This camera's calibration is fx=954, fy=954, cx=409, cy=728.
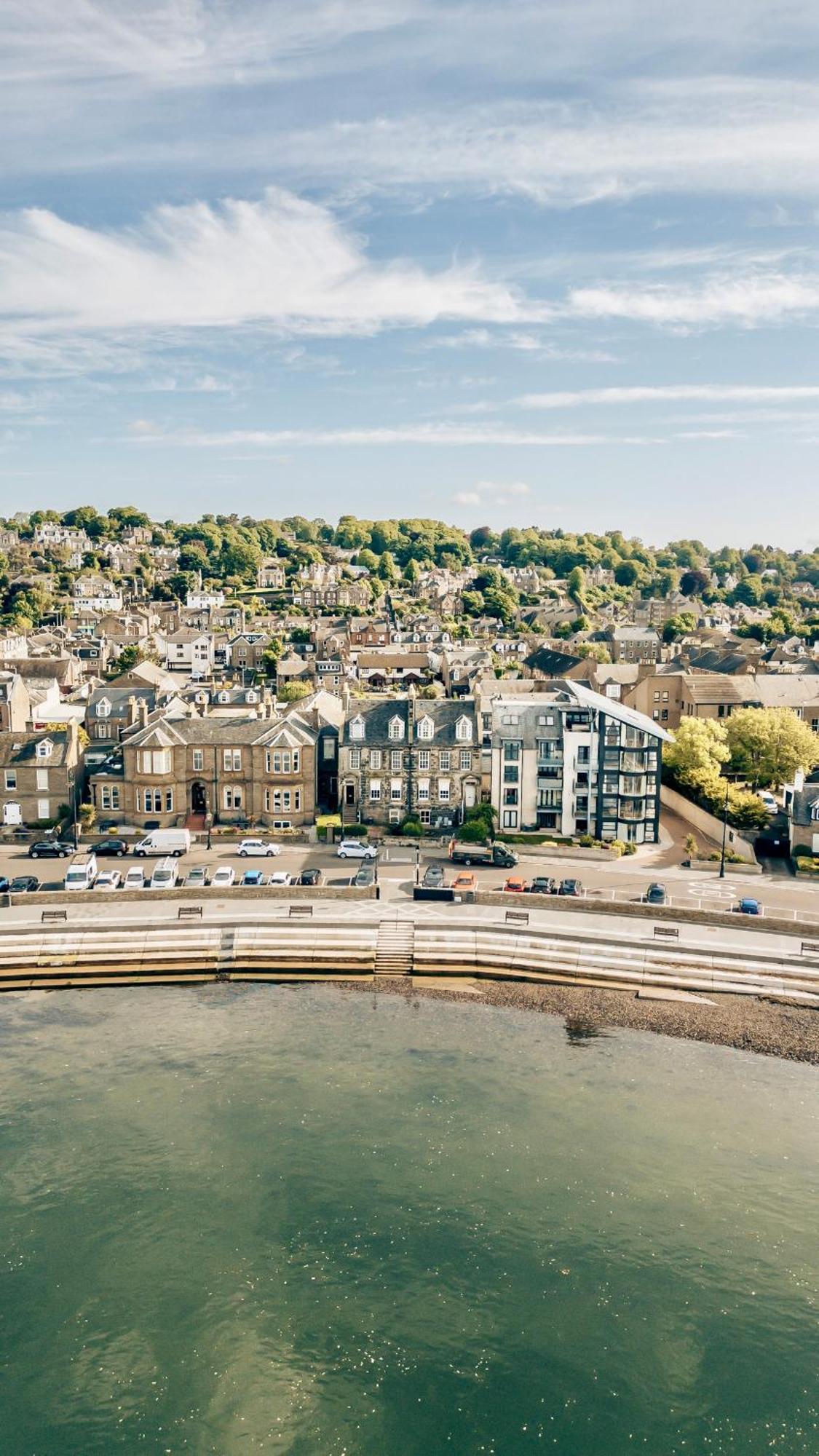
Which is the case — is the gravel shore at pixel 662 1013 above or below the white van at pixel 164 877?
below

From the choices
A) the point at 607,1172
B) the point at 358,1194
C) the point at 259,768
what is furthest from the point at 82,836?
the point at 607,1172

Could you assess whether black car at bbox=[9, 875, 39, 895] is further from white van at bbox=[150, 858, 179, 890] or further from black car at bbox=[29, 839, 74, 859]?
white van at bbox=[150, 858, 179, 890]

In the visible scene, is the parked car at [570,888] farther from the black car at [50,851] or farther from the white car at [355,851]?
the black car at [50,851]

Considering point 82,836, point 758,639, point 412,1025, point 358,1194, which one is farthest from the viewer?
point 758,639

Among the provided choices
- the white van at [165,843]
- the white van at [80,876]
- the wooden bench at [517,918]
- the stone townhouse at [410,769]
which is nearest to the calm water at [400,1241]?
the wooden bench at [517,918]

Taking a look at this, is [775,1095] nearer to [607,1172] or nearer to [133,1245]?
[607,1172]
